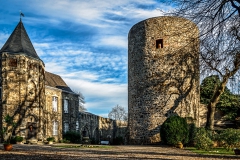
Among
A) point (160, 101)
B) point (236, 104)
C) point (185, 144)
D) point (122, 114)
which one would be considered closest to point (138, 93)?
point (160, 101)

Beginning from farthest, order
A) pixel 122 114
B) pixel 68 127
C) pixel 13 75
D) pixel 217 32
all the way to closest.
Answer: pixel 122 114 < pixel 68 127 < pixel 13 75 < pixel 217 32

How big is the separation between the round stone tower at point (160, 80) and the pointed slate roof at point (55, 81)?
32.9 ft

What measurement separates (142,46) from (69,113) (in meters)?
11.8

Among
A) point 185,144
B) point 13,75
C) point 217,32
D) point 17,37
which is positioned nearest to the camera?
point 217,32

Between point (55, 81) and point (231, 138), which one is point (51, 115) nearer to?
point (55, 81)

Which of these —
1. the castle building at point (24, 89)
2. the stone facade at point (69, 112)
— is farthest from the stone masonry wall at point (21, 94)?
the stone facade at point (69, 112)

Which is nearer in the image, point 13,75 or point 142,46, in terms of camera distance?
point 142,46

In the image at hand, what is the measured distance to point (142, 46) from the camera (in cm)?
1908

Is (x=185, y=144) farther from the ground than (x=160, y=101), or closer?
closer

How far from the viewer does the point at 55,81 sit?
2802cm

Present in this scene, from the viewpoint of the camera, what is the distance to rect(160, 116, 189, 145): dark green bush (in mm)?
16250

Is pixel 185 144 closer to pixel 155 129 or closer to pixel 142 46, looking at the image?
pixel 155 129

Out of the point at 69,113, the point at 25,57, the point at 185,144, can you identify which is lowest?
the point at 185,144

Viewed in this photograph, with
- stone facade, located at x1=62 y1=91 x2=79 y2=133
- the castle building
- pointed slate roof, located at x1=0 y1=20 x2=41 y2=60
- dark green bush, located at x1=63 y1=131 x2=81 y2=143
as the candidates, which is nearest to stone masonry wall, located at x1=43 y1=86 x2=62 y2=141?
the castle building
